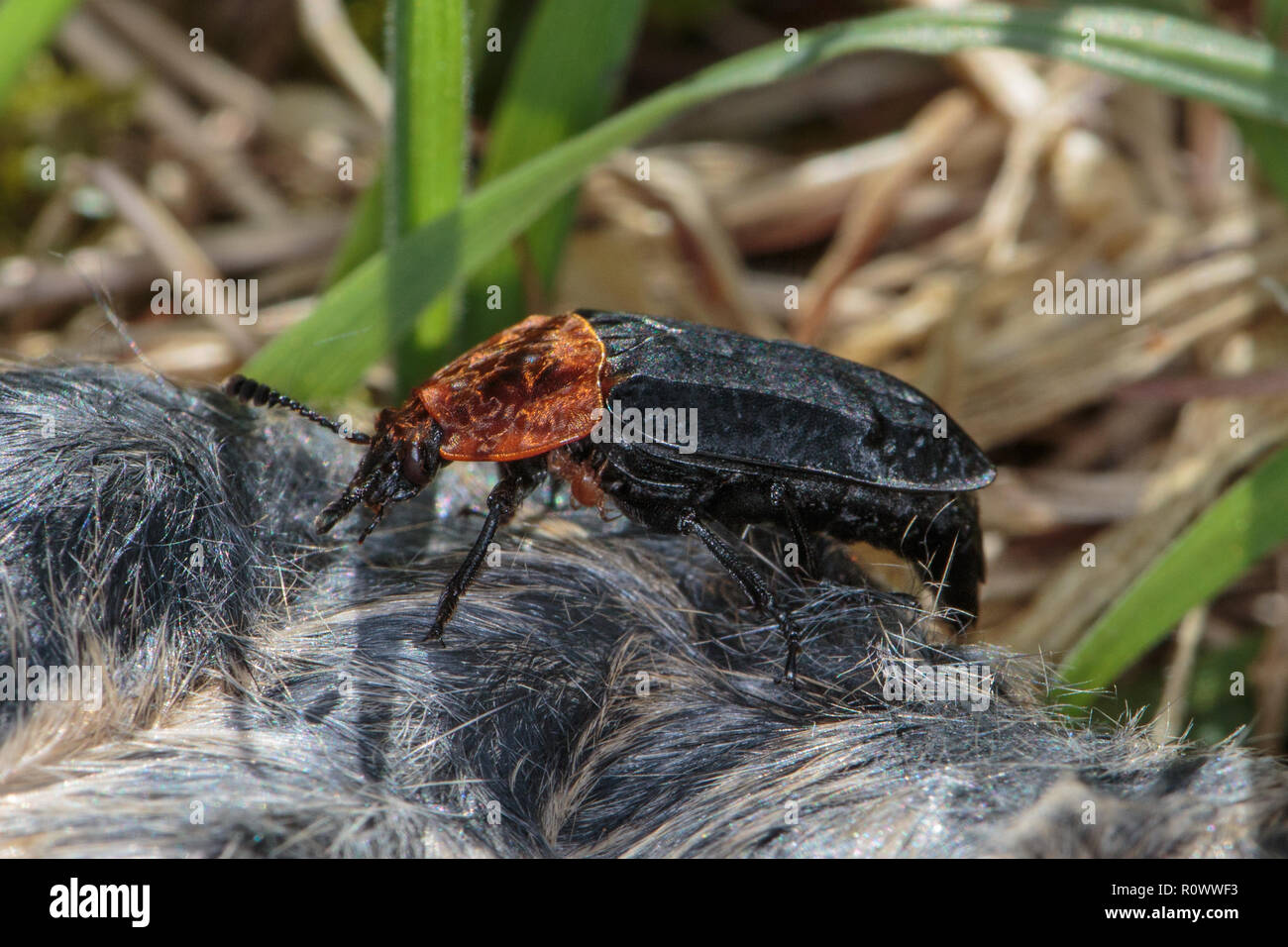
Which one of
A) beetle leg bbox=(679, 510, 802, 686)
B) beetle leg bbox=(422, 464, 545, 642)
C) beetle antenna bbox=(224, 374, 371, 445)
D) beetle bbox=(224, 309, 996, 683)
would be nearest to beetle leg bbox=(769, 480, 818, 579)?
beetle bbox=(224, 309, 996, 683)

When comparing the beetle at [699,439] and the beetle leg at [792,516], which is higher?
the beetle at [699,439]

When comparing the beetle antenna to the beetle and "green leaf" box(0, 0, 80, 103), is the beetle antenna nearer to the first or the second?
the beetle

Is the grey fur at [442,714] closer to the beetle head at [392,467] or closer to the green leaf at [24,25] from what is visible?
the beetle head at [392,467]

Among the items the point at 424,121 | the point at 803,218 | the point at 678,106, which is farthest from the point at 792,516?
the point at 803,218

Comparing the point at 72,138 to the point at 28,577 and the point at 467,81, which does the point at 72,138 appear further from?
the point at 28,577

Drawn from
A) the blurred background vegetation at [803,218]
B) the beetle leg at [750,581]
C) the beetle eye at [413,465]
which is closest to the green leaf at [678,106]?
the blurred background vegetation at [803,218]
